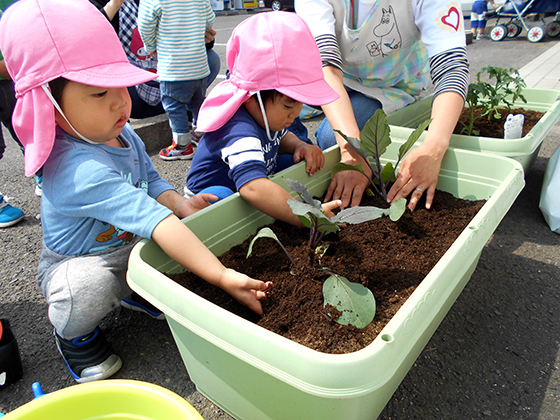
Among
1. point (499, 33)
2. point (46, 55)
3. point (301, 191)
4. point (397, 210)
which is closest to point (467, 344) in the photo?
point (397, 210)

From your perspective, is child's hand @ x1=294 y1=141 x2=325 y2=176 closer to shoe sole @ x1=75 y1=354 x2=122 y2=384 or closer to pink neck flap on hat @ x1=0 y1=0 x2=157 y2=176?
pink neck flap on hat @ x1=0 y1=0 x2=157 y2=176

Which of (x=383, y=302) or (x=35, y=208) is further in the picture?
(x=35, y=208)

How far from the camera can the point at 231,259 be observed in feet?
3.30

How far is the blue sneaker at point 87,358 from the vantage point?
3.30 ft

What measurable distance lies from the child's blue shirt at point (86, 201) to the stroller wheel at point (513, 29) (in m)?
7.44

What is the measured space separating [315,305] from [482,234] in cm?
43

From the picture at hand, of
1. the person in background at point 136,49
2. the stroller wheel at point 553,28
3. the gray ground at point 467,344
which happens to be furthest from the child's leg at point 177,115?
the stroller wheel at point 553,28

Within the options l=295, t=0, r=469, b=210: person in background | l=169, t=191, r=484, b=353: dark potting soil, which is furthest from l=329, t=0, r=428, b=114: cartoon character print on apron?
l=169, t=191, r=484, b=353: dark potting soil

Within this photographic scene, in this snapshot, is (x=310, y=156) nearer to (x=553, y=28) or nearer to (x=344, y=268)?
(x=344, y=268)

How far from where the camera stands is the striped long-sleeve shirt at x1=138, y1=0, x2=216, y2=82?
7.29 feet

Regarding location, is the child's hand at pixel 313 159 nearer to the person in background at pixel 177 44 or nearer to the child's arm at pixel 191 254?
the child's arm at pixel 191 254

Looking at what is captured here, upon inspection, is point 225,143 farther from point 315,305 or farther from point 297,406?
point 297,406

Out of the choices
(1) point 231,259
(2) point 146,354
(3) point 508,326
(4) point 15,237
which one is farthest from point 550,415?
(4) point 15,237

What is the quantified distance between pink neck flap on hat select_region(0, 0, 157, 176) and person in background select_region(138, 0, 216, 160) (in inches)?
57.3
